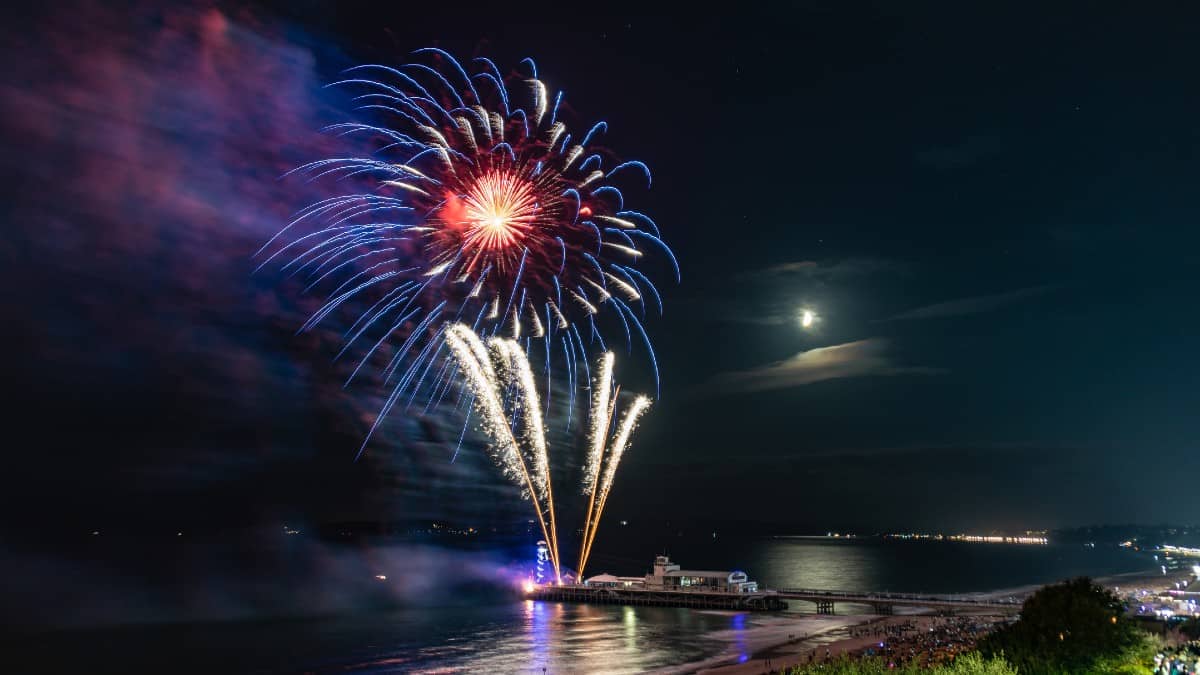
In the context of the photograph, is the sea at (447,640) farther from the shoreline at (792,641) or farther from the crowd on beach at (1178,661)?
the crowd on beach at (1178,661)

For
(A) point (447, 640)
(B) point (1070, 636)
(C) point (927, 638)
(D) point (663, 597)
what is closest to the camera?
(B) point (1070, 636)

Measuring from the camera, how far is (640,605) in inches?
3206

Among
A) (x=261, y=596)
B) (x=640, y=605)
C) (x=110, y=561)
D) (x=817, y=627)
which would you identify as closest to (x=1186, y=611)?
(x=817, y=627)

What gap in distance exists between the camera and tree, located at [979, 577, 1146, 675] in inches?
1126

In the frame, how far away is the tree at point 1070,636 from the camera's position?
28609 millimetres

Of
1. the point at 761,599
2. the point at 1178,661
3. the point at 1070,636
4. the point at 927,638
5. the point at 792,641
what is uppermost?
the point at 761,599

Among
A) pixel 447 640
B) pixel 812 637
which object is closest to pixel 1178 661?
pixel 812 637

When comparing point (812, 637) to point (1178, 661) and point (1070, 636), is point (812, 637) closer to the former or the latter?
point (1070, 636)

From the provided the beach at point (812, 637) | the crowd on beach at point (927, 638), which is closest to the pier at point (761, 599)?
the beach at point (812, 637)

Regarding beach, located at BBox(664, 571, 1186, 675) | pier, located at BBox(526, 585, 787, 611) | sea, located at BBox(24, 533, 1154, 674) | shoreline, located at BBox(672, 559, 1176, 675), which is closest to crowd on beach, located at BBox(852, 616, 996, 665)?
beach, located at BBox(664, 571, 1186, 675)

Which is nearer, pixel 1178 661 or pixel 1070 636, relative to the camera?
pixel 1178 661

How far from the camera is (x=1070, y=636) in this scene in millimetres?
29391

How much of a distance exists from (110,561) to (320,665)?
13095 cm

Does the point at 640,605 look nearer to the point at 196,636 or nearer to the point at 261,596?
the point at 196,636
